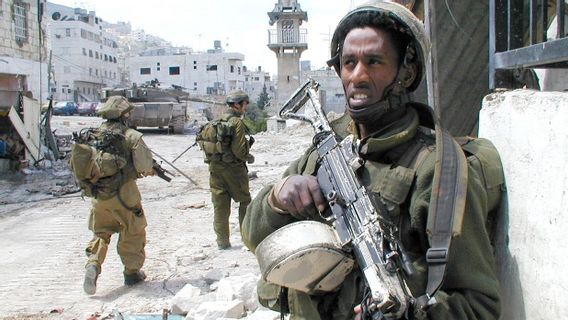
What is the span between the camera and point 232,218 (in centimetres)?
809

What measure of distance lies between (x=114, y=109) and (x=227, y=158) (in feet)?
5.28

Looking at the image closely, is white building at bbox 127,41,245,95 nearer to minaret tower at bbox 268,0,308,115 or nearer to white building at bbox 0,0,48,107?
minaret tower at bbox 268,0,308,115

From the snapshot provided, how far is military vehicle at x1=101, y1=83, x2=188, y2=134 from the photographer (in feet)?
72.7

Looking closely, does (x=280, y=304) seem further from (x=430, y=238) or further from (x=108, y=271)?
(x=108, y=271)

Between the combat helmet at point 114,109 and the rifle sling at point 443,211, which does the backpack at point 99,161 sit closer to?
the combat helmet at point 114,109

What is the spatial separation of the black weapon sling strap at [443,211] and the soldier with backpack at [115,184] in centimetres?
431

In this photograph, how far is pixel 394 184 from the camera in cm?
139

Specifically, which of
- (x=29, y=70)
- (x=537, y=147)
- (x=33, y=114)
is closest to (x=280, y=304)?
(x=537, y=147)

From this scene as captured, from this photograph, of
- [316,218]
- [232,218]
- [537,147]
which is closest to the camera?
[537,147]

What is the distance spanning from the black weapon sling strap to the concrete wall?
228 millimetres

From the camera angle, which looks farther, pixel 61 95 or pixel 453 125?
pixel 61 95

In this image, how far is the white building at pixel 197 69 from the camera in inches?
2842

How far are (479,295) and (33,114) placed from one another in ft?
49.3

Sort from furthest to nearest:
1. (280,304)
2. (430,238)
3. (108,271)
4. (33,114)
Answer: (33,114) → (108,271) → (280,304) → (430,238)
